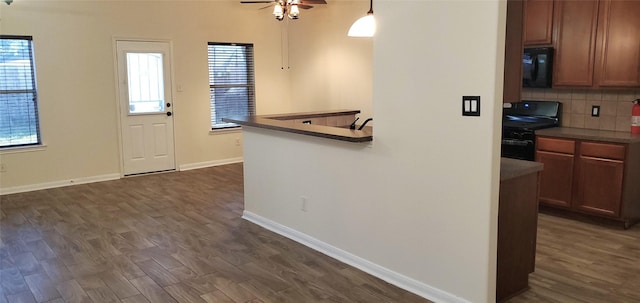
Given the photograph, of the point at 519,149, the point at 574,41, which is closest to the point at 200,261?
the point at 519,149

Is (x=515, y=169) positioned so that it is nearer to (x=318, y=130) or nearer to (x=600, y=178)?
(x=318, y=130)

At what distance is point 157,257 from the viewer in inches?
148

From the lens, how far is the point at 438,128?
281cm

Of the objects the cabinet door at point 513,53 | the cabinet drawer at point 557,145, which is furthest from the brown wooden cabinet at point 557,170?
the cabinet door at point 513,53

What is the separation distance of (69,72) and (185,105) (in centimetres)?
166

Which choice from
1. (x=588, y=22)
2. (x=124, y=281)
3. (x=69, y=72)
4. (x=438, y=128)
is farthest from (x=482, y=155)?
(x=69, y=72)

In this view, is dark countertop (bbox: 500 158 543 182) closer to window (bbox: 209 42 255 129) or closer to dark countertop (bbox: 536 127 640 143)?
dark countertop (bbox: 536 127 640 143)

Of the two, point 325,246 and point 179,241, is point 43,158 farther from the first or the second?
point 325,246

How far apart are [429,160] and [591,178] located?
2.49 meters

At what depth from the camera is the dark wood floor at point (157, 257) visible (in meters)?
3.10

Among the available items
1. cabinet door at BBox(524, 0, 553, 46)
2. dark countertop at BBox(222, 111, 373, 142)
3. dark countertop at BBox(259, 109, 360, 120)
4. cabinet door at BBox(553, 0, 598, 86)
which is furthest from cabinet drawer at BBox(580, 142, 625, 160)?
dark countertop at BBox(259, 109, 360, 120)

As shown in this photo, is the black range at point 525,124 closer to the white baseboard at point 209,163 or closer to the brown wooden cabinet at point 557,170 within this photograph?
the brown wooden cabinet at point 557,170

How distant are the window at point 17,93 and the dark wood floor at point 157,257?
2.66ft

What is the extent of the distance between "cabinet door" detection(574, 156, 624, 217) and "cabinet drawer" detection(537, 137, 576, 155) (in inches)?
5.4
